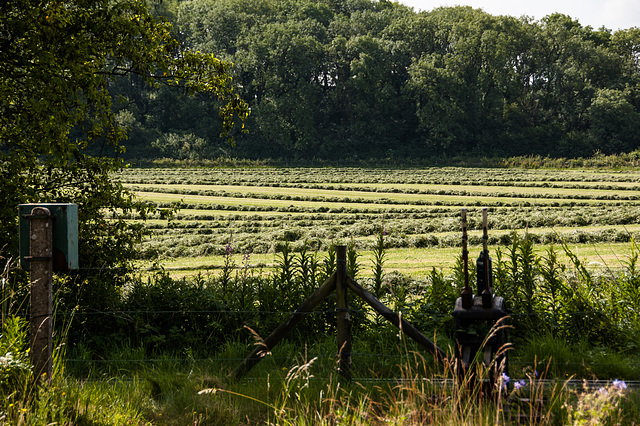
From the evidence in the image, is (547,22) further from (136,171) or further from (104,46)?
(104,46)

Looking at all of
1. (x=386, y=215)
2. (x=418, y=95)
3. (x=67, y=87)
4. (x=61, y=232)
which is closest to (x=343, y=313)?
(x=61, y=232)

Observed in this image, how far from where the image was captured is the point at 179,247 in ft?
59.0

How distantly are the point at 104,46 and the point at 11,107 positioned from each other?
1.58m

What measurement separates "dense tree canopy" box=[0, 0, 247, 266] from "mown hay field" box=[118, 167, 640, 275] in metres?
1.51

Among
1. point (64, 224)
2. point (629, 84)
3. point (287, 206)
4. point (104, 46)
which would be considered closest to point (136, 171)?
point (287, 206)

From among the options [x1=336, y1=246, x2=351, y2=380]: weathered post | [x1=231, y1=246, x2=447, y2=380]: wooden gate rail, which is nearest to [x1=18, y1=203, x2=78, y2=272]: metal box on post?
[x1=231, y1=246, x2=447, y2=380]: wooden gate rail

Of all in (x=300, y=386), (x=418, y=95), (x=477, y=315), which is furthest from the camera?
(x=418, y=95)

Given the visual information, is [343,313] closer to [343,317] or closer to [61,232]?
[343,317]

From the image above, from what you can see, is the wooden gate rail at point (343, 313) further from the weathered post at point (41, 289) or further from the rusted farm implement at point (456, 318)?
the weathered post at point (41, 289)

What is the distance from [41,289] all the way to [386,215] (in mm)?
22001

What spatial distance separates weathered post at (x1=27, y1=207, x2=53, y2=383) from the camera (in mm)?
3738

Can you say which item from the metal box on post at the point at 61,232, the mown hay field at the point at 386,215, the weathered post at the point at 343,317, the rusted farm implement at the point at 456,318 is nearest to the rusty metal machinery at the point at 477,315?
the rusted farm implement at the point at 456,318

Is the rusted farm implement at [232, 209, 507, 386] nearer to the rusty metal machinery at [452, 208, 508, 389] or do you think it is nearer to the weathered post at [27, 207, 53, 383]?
the rusty metal machinery at [452, 208, 508, 389]

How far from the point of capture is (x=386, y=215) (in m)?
25.3
